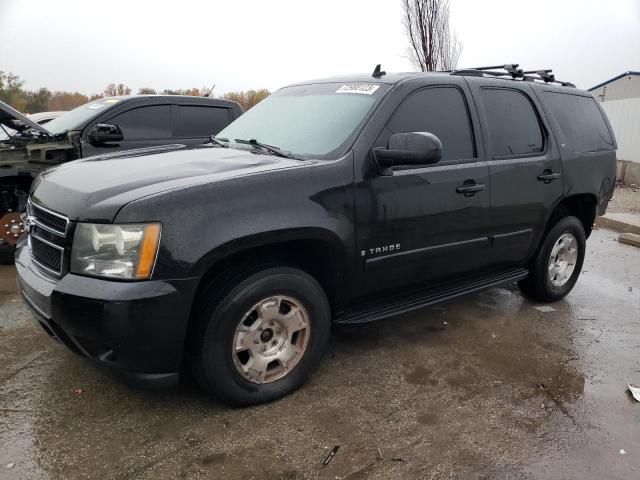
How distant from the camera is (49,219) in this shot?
2.75 m

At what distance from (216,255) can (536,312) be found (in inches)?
127

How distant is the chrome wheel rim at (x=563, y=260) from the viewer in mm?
4672

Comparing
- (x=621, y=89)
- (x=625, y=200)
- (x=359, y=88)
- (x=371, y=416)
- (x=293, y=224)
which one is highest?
(x=621, y=89)

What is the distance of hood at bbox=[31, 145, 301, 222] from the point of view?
2.50 meters

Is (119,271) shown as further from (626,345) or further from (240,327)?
(626,345)

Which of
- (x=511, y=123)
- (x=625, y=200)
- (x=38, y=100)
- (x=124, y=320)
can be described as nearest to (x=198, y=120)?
(x=511, y=123)

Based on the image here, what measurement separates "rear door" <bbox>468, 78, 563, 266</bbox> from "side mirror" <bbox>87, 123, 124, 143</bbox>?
12.3ft

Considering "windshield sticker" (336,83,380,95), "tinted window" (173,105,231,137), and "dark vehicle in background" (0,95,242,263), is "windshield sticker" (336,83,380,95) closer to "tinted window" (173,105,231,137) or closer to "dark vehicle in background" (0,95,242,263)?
"dark vehicle in background" (0,95,242,263)

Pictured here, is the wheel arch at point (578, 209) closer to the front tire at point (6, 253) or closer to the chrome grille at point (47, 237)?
the chrome grille at point (47, 237)

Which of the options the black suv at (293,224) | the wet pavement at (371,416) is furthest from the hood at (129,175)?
the wet pavement at (371,416)

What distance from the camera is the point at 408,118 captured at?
3396mm

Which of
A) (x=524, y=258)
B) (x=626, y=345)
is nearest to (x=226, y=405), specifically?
(x=524, y=258)

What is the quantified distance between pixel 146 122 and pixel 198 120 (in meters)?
0.66

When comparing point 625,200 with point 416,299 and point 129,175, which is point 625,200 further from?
point 129,175
